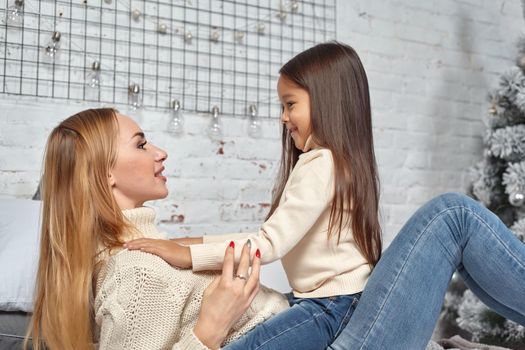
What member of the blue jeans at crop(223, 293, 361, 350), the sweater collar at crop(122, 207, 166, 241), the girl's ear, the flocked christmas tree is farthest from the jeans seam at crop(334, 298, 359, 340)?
the flocked christmas tree

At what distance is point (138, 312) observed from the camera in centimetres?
108

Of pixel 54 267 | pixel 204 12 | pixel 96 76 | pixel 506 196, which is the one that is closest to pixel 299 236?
pixel 54 267

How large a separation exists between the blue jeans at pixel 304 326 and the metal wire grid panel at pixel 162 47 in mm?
1141

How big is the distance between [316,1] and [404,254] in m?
1.56

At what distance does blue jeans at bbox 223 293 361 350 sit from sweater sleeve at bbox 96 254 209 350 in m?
0.11

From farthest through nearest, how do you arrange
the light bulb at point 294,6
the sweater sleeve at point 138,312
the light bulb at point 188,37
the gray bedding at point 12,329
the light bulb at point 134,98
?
1. the light bulb at point 294,6
2. the light bulb at point 188,37
3. the light bulb at point 134,98
4. the gray bedding at point 12,329
5. the sweater sleeve at point 138,312

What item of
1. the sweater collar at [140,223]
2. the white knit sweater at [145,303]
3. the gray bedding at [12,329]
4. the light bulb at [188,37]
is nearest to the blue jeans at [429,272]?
the white knit sweater at [145,303]

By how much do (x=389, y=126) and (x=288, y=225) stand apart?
1576 mm

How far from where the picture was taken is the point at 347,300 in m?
1.24

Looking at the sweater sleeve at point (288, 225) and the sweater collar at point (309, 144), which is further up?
the sweater collar at point (309, 144)

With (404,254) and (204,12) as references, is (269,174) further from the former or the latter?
(404,254)

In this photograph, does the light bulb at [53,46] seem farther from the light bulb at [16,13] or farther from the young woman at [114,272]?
the young woman at [114,272]

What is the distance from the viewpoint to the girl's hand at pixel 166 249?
3.75 ft

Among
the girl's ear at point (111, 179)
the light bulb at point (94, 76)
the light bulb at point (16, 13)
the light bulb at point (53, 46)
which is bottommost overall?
the girl's ear at point (111, 179)
